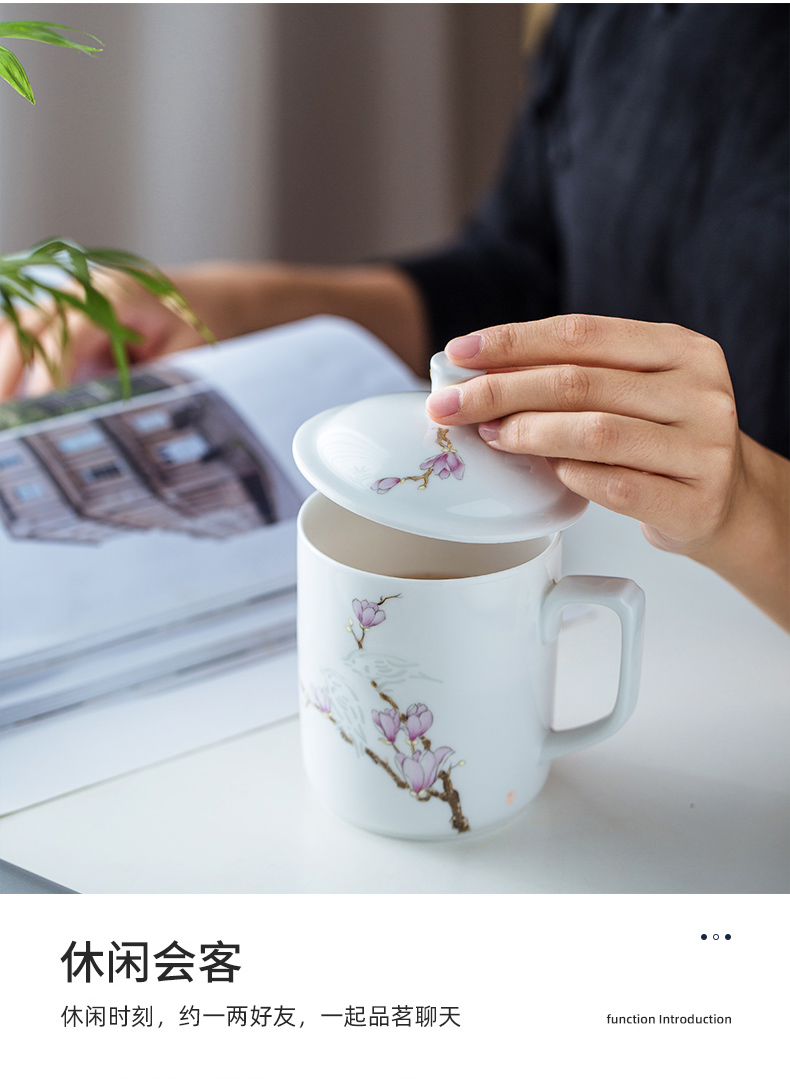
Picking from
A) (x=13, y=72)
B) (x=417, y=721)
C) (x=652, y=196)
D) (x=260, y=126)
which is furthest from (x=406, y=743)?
(x=260, y=126)

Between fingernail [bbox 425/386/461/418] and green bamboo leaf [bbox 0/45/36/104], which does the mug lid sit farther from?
green bamboo leaf [bbox 0/45/36/104]

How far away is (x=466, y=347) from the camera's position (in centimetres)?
31

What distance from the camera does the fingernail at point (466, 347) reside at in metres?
0.31

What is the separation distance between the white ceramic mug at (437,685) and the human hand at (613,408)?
0.03 m

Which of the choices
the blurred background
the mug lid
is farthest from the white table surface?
the blurred background

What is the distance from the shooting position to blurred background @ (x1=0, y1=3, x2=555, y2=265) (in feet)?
4.28

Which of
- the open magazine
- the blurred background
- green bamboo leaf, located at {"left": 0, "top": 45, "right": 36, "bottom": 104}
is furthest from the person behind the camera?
the blurred background

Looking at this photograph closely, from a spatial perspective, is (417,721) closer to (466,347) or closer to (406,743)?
(406,743)

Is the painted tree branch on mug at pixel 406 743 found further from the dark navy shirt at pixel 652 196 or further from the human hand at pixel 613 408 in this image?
the dark navy shirt at pixel 652 196

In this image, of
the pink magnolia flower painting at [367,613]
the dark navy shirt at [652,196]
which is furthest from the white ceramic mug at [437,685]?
the dark navy shirt at [652,196]

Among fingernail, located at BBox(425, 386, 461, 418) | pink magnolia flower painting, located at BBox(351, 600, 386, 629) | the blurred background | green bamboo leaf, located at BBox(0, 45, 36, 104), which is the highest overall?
green bamboo leaf, located at BBox(0, 45, 36, 104)

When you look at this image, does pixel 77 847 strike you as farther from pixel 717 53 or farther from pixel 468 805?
pixel 717 53

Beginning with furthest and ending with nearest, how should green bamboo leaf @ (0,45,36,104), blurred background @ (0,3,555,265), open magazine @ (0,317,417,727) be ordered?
blurred background @ (0,3,555,265) → open magazine @ (0,317,417,727) → green bamboo leaf @ (0,45,36,104)
